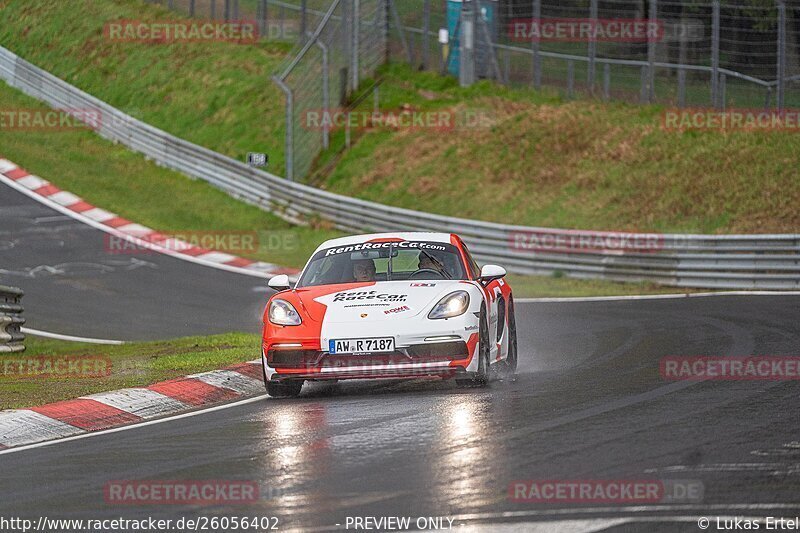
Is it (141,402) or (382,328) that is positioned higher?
(382,328)

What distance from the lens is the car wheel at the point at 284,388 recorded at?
1084cm

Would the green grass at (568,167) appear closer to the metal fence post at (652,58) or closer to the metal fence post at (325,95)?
the metal fence post at (652,58)

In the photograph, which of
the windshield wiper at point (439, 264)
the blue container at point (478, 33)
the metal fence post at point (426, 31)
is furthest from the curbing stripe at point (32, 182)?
the windshield wiper at point (439, 264)

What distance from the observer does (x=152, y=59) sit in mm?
44219

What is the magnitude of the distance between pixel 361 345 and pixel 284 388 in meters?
0.92

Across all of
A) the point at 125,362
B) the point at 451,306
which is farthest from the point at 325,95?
the point at 451,306

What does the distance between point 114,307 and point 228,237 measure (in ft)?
30.8

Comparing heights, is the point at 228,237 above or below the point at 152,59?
below

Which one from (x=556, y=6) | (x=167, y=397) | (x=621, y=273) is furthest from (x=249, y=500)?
(x=556, y=6)

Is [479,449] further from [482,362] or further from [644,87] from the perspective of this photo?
[644,87]

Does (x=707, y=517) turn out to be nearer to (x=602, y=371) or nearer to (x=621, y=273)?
(x=602, y=371)

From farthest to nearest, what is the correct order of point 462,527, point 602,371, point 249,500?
1. point 602,371
2. point 249,500
3. point 462,527

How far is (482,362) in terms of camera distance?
35.1ft

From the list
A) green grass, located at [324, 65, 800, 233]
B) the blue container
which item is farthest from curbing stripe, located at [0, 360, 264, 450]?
the blue container
